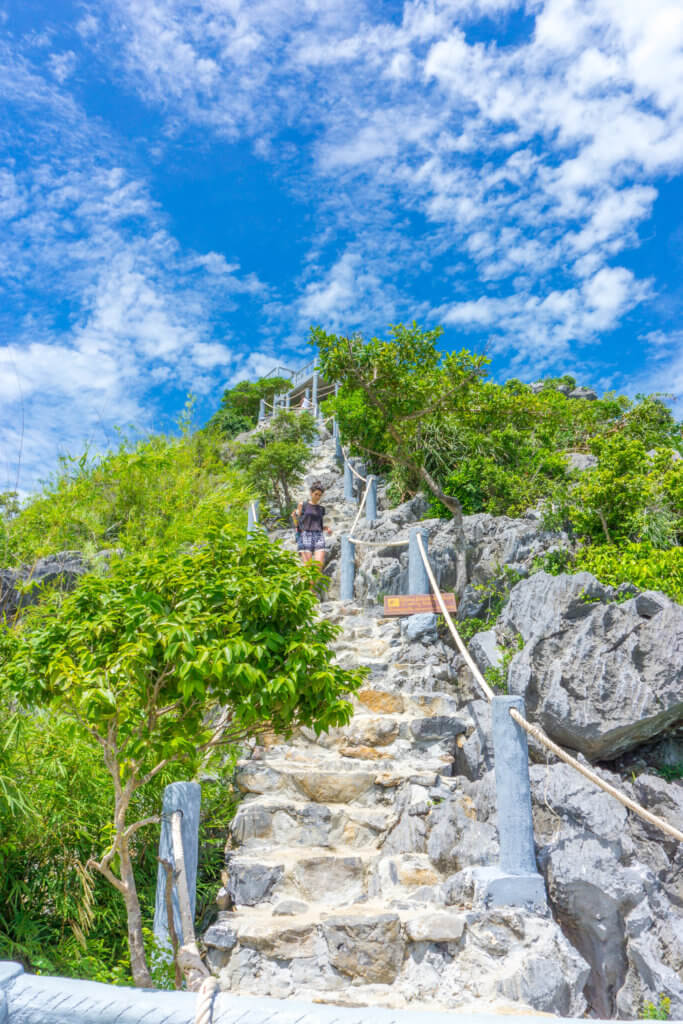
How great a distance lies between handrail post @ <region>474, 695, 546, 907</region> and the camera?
3203mm

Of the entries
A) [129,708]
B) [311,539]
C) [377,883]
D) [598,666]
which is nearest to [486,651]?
[598,666]

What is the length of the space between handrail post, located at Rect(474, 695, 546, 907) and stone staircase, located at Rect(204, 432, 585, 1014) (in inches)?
3.9

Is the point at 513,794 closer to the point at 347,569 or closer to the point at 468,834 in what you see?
the point at 468,834

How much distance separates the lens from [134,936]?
7.98ft

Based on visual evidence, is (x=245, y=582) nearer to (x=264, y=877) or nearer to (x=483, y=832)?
(x=264, y=877)

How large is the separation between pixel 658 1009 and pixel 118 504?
8487 millimetres

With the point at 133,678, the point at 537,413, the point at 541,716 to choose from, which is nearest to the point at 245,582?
the point at 133,678

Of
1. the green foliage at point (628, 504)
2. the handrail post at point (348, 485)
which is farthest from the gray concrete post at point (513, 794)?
the handrail post at point (348, 485)

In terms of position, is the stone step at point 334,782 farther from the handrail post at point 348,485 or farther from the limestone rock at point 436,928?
the handrail post at point 348,485

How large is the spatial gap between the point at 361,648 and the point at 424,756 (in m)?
1.64

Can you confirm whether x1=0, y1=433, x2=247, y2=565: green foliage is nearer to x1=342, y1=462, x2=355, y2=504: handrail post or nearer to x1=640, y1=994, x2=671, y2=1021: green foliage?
x1=342, y1=462, x2=355, y2=504: handrail post

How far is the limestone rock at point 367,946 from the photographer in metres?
3.10

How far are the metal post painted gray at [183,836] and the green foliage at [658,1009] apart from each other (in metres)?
2.23

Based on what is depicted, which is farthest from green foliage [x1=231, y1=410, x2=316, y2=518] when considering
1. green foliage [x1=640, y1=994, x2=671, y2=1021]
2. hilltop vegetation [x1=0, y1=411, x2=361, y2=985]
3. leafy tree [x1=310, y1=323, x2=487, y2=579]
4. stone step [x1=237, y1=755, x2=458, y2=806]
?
green foliage [x1=640, y1=994, x2=671, y2=1021]
